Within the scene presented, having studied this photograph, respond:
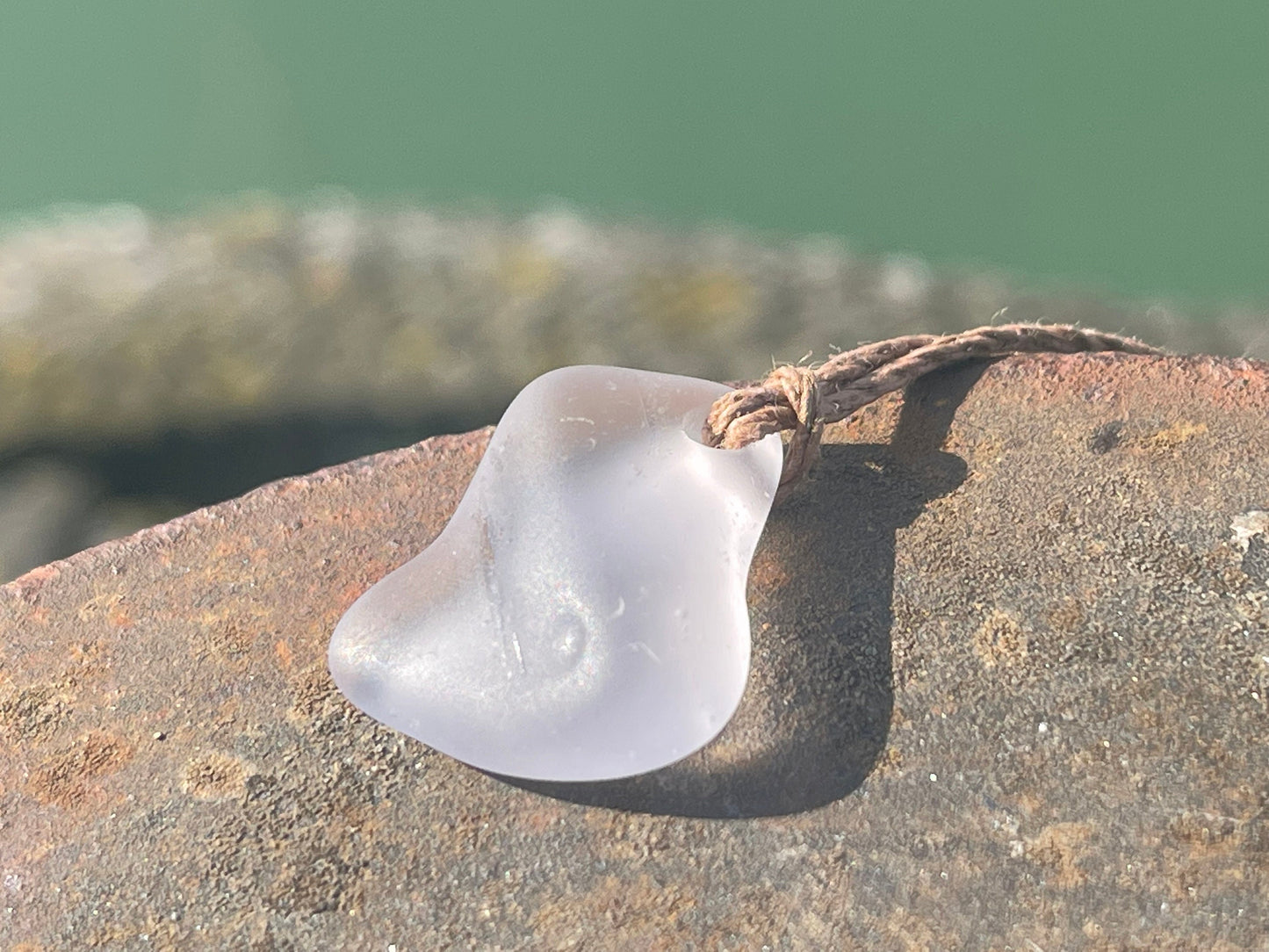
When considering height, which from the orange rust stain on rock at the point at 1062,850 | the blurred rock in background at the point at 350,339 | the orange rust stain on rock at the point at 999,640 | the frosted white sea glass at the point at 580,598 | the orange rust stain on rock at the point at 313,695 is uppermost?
the frosted white sea glass at the point at 580,598

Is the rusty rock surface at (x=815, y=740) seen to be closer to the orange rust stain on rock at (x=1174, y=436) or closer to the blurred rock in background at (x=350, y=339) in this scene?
the orange rust stain on rock at (x=1174, y=436)

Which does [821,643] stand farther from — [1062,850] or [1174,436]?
[1174,436]

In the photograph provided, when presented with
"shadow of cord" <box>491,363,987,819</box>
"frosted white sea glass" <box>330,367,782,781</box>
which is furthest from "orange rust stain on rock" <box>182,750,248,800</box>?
"shadow of cord" <box>491,363,987,819</box>

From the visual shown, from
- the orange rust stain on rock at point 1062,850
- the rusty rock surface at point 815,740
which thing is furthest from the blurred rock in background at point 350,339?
the orange rust stain on rock at point 1062,850

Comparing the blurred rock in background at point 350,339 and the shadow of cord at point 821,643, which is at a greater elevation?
the shadow of cord at point 821,643

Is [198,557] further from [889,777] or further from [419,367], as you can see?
[419,367]

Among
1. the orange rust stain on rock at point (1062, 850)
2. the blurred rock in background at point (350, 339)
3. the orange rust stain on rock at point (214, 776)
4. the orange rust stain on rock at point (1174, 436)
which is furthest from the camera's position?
the blurred rock in background at point (350, 339)

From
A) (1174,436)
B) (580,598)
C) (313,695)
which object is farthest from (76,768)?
(1174,436)

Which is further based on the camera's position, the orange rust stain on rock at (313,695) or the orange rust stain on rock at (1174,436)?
the orange rust stain on rock at (1174,436)
